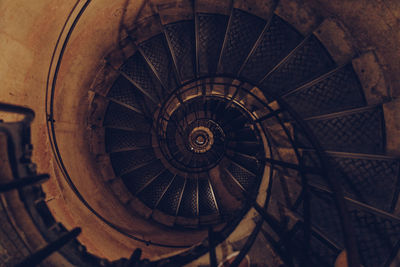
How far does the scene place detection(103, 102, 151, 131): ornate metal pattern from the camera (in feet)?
18.3

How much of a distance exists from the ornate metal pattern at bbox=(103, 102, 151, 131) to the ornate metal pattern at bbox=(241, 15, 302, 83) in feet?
11.6

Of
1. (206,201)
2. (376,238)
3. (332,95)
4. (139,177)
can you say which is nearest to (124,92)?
(139,177)

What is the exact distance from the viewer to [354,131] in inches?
140

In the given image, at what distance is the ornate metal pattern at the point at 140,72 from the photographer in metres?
5.31

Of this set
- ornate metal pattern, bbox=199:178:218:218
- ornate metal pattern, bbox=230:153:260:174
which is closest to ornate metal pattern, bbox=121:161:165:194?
ornate metal pattern, bbox=199:178:218:218

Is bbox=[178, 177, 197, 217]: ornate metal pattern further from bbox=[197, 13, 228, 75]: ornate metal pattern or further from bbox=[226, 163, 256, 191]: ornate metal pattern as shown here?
bbox=[197, 13, 228, 75]: ornate metal pattern

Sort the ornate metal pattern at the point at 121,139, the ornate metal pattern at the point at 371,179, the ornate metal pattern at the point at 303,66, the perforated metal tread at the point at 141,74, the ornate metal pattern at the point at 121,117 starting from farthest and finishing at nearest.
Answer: the ornate metal pattern at the point at 121,139, the ornate metal pattern at the point at 121,117, the perforated metal tread at the point at 141,74, the ornate metal pattern at the point at 303,66, the ornate metal pattern at the point at 371,179

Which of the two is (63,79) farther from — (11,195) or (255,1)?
(255,1)

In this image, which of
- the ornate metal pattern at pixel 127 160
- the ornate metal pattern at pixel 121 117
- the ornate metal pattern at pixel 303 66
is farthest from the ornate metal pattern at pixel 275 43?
the ornate metal pattern at pixel 127 160

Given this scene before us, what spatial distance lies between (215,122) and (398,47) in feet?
16.5

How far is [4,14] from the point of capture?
2.79 meters

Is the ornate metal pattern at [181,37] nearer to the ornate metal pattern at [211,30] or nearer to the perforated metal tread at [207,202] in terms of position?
the ornate metal pattern at [211,30]

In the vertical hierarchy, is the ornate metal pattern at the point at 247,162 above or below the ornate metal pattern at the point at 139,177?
above

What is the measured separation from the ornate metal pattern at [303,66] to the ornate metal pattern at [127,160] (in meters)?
4.20
